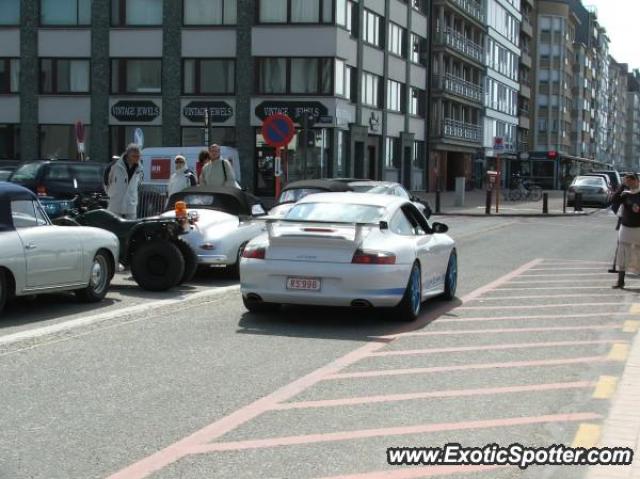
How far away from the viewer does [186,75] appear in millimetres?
45688

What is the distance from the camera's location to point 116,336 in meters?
8.95

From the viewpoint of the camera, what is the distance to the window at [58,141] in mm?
46938

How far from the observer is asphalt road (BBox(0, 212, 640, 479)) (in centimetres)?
513

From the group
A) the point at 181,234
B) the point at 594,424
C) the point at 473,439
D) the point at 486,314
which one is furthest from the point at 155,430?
the point at 181,234

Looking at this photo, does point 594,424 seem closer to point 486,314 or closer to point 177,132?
point 486,314

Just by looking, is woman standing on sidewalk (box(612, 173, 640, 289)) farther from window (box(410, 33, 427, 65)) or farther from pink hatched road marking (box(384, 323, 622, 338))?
window (box(410, 33, 427, 65))

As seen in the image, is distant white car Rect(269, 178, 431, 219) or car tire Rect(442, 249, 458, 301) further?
distant white car Rect(269, 178, 431, 219)

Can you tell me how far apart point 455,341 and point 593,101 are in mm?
144305

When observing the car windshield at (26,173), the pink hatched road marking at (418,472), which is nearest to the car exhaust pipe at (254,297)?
the pink hatched road marking at (418,472)

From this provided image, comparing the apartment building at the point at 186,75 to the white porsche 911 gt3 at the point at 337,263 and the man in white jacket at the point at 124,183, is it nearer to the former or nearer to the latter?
the man in white jacket at the point at 124,183

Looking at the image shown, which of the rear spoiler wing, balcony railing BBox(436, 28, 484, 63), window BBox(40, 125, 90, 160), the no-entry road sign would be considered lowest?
the rear spoiler wing

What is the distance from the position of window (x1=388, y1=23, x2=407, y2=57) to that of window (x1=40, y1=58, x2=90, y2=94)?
664 inches

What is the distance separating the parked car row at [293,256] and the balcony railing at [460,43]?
52.5 metres

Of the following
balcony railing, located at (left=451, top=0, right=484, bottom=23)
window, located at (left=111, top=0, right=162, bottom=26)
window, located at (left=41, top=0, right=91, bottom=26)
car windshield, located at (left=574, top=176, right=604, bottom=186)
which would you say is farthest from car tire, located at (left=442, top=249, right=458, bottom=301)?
balcony railing, located at (left=451, top=0, right=484, bottom=23)
